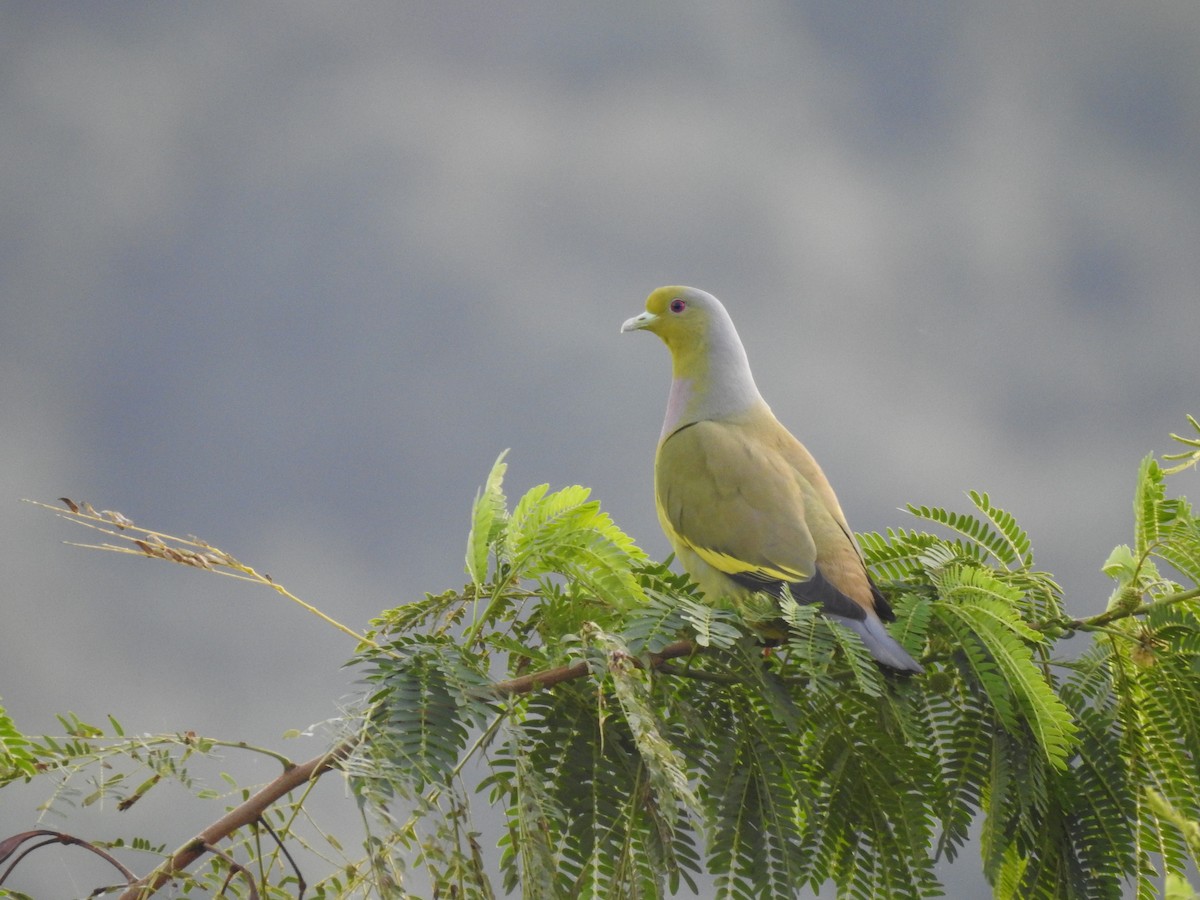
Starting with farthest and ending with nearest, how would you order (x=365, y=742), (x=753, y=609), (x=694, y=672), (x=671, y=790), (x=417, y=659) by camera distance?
1. (x=753, y=609)
2. (x=694, y=672)
3. (x=417, y=659)
4. (x=365, y=742)
5. (x=671, y=790)

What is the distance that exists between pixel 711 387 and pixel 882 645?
3.22 feet

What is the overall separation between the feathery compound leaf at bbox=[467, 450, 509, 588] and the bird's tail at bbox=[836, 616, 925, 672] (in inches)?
20.3

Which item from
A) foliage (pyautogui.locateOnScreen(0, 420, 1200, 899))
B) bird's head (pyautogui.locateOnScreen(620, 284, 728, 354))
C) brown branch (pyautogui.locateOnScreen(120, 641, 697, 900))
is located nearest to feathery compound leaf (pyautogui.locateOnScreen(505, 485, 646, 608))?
foliage (pyautogui.locateOnScreen(0, 420, 1200, 899))

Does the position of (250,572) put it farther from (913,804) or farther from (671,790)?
(913,804)

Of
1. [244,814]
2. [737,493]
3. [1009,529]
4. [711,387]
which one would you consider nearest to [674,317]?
[711,387]

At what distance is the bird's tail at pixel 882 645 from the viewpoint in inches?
62.4

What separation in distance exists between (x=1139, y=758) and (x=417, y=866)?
43.1 inches

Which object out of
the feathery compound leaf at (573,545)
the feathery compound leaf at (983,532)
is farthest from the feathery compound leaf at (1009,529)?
the feathery compound leaf at (573,545)

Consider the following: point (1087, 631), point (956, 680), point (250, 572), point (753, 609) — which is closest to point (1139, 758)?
point (1087, 631)

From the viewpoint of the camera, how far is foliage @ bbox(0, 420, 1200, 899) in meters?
1.35

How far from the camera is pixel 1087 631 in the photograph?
177 centimetres

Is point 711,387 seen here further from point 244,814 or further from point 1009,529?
point 244,814

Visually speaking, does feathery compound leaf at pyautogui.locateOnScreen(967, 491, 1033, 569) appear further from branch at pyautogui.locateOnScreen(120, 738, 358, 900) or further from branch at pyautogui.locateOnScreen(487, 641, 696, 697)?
branch at pyautogui.locateOnScreen(120, 738, 358, 900)

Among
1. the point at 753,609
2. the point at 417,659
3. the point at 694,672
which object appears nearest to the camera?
the point at 417,659
